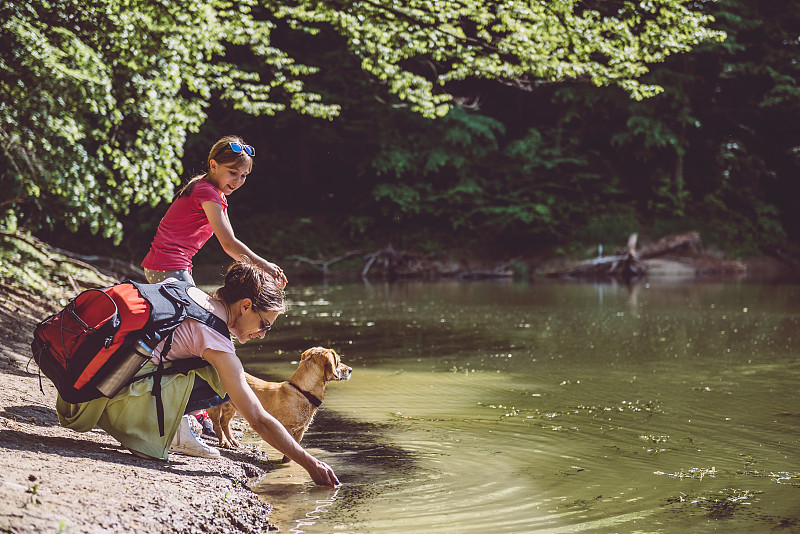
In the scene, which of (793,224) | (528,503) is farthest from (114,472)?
(793,224)

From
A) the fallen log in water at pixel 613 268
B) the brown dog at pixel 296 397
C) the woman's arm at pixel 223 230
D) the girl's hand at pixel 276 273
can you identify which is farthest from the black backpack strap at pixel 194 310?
the fallen log in water at pixel 613 268

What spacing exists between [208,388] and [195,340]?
14.6 inches

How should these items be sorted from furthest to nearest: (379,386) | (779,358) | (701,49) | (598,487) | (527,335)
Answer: (701,49), (527,335), (779,358), (379,386), (598,487)

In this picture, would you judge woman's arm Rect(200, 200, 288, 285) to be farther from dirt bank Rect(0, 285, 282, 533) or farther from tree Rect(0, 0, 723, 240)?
tree Rect(0, 0, 723, 240)

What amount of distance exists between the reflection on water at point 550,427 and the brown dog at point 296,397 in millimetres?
343

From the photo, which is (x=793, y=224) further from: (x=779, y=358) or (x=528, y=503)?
(x=528, y=503)

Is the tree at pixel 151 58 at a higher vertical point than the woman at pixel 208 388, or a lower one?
higher

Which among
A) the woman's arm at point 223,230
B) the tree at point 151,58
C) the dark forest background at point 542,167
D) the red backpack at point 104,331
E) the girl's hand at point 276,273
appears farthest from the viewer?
the dark forest background at point 542,167

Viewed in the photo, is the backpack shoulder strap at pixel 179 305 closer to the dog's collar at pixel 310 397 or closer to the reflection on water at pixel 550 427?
the reflection on water at pixel 550 427

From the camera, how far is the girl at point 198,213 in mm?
5215

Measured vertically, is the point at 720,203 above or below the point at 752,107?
below

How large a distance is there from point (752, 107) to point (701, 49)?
12.9ft

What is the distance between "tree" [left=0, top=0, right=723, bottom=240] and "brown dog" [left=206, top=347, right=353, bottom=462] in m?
6.45

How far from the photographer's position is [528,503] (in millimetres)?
4418
